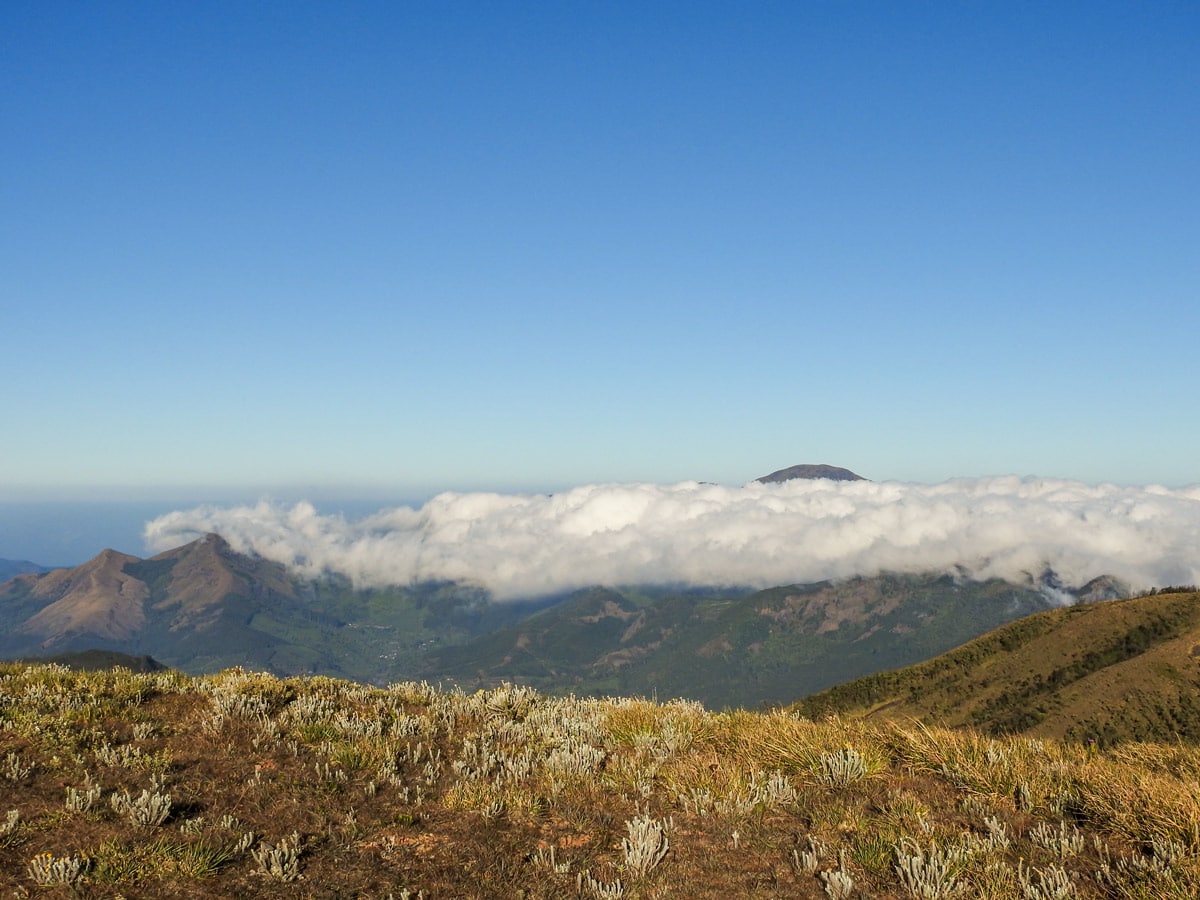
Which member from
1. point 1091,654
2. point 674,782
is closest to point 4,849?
point 674,782

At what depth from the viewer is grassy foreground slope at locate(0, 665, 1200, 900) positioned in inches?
292

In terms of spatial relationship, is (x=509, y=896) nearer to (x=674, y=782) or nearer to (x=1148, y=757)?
(x=674, y=782)

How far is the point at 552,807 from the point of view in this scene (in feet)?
31.3

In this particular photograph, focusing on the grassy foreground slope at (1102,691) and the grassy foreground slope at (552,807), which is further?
the grassy foreground slope at (1102,691)

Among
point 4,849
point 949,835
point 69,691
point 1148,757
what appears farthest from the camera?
point 69,691

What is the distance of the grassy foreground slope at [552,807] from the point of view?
24.3 feet

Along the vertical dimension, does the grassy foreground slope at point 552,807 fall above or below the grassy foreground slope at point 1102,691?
above

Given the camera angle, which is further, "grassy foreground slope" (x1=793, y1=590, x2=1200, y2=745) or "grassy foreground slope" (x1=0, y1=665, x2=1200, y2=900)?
"grassy foreground slope" (x1=793, y1=590, x2=1200, y2=745)

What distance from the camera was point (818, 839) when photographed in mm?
8414

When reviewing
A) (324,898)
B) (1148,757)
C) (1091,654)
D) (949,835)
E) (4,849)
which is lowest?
(1091,654)

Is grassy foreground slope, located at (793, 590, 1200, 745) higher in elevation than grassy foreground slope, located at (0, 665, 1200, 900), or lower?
lower

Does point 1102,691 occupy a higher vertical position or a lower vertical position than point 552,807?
lower

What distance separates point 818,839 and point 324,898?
18.2 feet

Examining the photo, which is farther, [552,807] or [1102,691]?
[1102,691]
